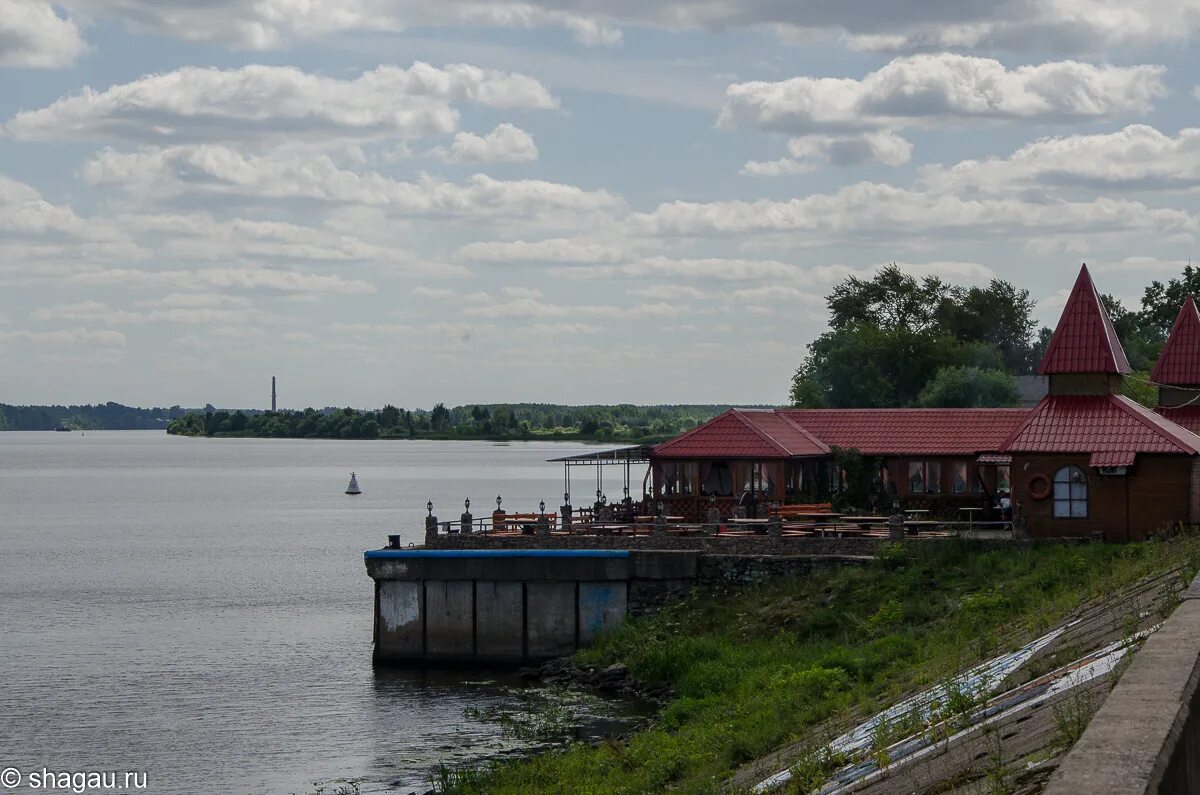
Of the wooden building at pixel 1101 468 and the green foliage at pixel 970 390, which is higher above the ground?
the green foliage at pixel 970 390

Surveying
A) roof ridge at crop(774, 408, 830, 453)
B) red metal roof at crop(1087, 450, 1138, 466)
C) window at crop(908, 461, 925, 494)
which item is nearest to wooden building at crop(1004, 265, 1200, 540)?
red metal roof at crop(1087, 450, 1138, 466)

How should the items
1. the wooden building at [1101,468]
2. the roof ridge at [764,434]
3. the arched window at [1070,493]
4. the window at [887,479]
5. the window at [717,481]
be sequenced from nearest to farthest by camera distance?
the wooden building at [1101,468] → the arched window at [1070,493] → the roof ridge at [764,434] → the window at [717,481] → the window at [887,479]

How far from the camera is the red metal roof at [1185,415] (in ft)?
168

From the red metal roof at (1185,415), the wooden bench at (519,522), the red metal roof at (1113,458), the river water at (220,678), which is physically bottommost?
the river water at (220,678)

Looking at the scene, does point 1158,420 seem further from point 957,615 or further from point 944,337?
point 944,337

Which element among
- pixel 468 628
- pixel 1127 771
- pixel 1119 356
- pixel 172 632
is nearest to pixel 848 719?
pixel 1127 771

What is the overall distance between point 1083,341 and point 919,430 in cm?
815

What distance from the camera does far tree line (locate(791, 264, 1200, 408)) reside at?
315 feet

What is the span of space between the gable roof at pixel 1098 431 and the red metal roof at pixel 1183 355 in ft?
31.7

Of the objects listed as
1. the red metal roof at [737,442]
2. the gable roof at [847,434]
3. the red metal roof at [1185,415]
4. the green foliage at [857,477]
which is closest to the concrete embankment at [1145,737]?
the red metal roof at [737,442]

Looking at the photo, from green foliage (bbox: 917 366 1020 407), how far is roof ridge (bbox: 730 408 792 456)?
44.7 m

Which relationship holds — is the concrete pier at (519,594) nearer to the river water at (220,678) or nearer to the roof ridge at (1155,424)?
the river water at (220,678)

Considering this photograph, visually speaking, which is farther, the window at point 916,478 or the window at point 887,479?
the window at point 887,479

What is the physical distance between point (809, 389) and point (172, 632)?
2210 inches
